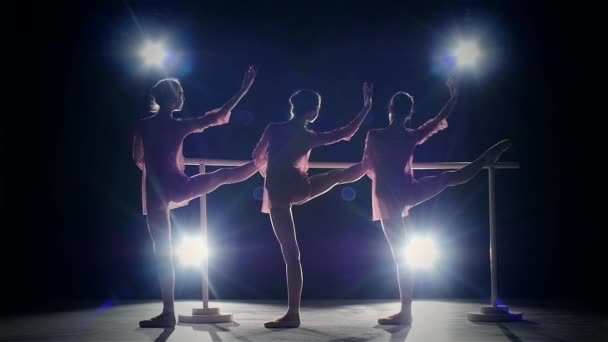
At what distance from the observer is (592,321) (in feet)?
17.6

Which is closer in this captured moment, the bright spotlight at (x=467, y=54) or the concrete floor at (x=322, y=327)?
the concrete floor at (x=322, y=327)

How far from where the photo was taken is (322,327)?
518cm

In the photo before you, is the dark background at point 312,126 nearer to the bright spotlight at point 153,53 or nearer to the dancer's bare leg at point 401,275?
the bright spotlight at point 153,53

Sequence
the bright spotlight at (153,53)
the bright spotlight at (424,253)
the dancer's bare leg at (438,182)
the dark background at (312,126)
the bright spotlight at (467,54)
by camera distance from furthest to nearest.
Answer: the bright spotlight at (153,53), the bright spotlight at (467,54), the dark background at (312,126), the bright spotlight at (424,253), the dancer's bare leg at (438,182)

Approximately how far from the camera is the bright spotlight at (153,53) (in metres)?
8.02

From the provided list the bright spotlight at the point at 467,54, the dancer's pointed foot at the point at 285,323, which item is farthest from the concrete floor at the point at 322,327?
the bright spotlight at the point at 467,54

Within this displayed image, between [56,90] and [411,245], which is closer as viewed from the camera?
[411,245]

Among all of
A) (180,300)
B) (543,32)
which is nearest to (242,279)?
(180,300)

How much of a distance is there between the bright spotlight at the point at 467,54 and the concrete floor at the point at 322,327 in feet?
8.34

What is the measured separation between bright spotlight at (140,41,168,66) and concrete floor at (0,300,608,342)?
8.69ft

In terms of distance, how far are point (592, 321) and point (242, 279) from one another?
141 inches

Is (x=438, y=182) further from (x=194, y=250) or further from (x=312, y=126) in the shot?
(x=312, y=126)

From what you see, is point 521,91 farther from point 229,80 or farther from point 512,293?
point 229,80

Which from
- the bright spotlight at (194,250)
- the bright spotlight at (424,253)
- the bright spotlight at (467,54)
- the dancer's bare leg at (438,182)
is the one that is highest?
the bright spotlight at (467,54)
